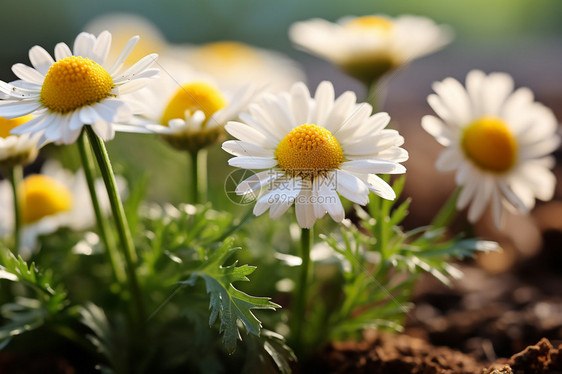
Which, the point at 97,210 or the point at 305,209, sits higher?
the point at 305,209

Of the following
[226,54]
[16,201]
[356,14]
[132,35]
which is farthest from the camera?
[356,14]

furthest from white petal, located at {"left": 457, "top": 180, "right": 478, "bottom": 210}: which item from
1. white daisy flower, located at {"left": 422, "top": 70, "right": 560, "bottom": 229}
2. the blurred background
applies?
the blurred background

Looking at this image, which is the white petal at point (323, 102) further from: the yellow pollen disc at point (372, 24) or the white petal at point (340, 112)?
the yellow pollen disc at point (372, 24)

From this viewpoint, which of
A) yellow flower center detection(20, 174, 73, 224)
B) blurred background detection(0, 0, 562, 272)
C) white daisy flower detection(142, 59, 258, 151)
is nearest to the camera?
white daisy flower detection(142, 59, 258, 151)

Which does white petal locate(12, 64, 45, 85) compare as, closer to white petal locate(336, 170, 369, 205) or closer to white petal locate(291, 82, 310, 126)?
white petal locate(291, 82, 310, 126)

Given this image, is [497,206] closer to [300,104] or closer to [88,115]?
[300,104]

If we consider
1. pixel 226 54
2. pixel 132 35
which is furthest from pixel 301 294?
pixel 132 35

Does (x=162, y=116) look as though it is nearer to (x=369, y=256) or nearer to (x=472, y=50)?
(x=369, y=256)

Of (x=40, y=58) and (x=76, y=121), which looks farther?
(x=40, y=58)
